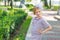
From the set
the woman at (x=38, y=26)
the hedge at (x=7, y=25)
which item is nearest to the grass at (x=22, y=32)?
the hedge at (x=7, y=25)

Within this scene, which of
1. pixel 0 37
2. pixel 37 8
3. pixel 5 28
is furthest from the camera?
pixel 5 28

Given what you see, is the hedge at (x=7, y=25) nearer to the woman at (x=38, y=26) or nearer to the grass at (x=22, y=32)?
the grass at (x=22, y=32)

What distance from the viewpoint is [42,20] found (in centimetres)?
473

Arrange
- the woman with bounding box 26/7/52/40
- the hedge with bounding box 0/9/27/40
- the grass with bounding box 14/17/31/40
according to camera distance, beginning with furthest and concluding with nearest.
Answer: the hedge with bounding box 0/9/27/40, the grass with bounding box 14/17/31/40, the woman with bounding box 26/7/52/40

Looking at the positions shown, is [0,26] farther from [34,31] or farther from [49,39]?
[49,39]

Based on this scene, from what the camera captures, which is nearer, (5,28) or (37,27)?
(37,27)

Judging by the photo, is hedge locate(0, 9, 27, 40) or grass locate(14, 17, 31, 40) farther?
hedge locate(0, 9, 27, 40)

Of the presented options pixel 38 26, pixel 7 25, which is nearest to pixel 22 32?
pixel 7 25

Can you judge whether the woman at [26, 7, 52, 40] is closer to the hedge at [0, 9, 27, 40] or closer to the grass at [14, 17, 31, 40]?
the hedge at [0, 9, 27, 40]

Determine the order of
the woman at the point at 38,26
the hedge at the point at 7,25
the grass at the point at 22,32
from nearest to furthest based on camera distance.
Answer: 1. the woman at the point at 38,26
2. the grass at the point at 22,32
3. the hedge at the point at 7,25

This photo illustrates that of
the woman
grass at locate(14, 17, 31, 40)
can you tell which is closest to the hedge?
grass at locate(14, 17, 31, 40)

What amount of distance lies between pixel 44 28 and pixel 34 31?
20 cm

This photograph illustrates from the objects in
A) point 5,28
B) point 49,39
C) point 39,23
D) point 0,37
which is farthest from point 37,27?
point 49,39

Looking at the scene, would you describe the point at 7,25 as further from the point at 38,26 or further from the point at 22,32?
the point at 38,26
